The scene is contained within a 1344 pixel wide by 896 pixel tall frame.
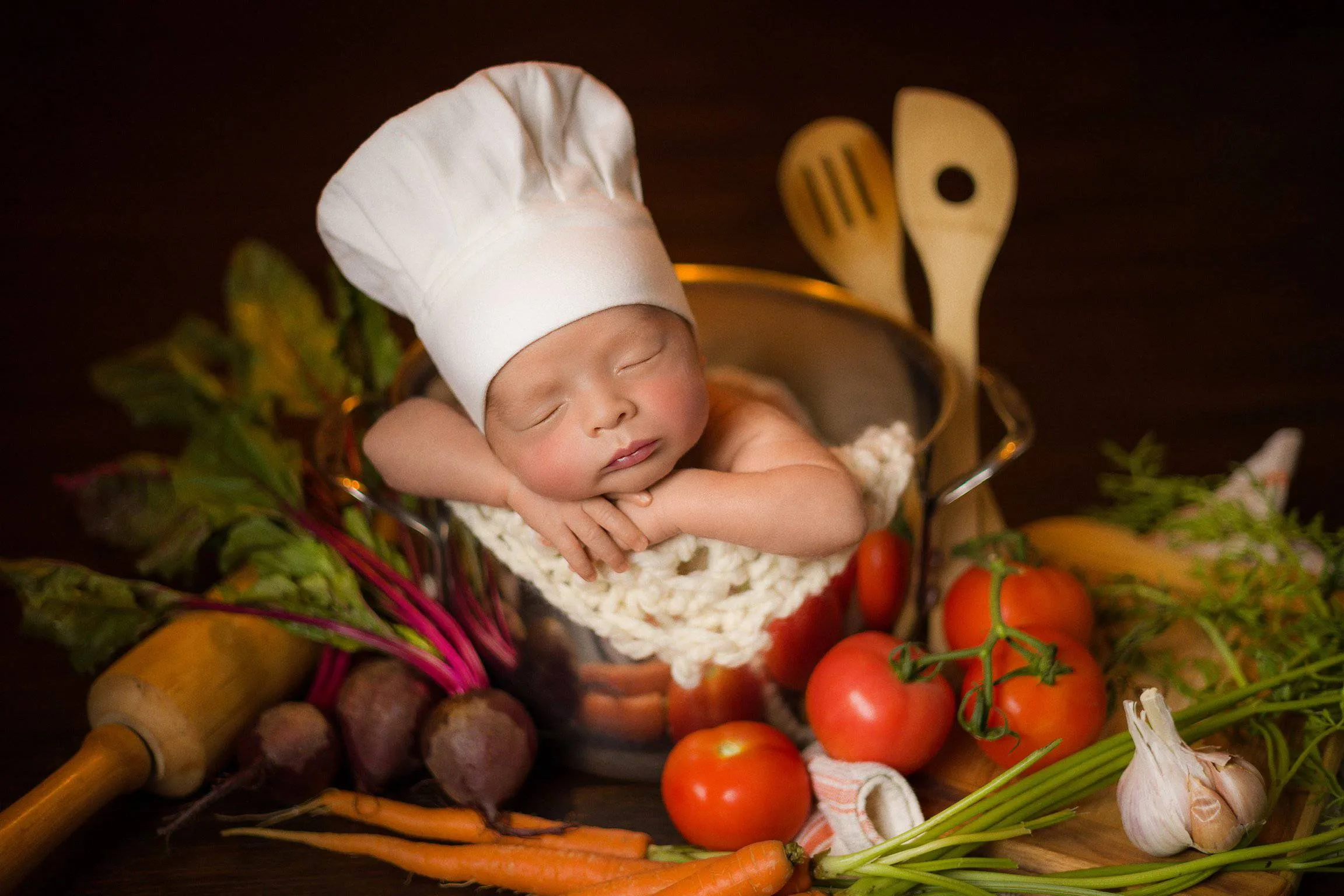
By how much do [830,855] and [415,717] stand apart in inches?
14.6

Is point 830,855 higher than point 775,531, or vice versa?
point 775,531

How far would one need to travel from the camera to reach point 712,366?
1.35 meters

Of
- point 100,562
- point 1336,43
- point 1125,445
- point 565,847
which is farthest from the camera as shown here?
point 1336,43

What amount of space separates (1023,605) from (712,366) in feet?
1.38

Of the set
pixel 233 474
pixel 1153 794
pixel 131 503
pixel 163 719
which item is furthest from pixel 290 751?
pixel 1153 794

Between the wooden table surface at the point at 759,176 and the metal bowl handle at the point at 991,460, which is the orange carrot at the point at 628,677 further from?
the wooden table surface at the point at 759,176

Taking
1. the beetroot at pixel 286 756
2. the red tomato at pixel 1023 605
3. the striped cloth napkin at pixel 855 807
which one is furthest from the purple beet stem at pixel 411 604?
the red tomato at pixel 1023 605

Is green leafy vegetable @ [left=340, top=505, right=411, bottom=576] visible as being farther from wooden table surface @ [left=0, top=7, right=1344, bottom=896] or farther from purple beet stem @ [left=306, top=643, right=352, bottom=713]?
wooden table surface @ [left=0, top=7, right=1344, bottom=896]

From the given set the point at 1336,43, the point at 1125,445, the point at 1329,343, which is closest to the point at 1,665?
the point at 1125,445

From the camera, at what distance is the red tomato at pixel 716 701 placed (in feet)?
3.36

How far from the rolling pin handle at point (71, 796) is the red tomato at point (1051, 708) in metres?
0.69

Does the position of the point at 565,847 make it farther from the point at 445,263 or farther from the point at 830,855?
the point at 445,263

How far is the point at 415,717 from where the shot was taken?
Result: 3.56ft

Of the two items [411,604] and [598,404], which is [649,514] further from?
[411,604]
